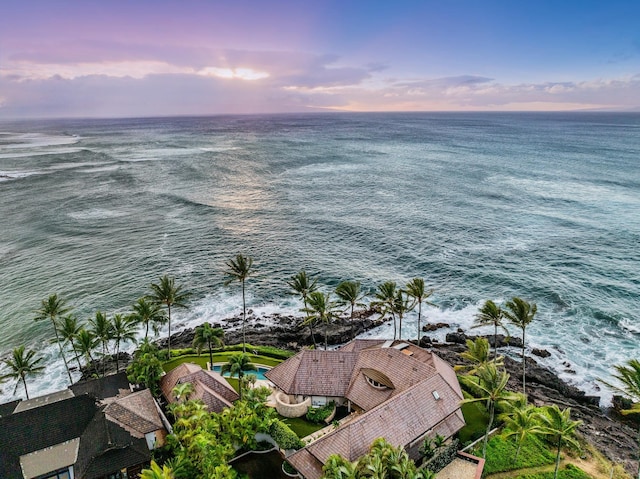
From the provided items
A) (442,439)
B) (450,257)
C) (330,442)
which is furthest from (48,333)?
(450,257)

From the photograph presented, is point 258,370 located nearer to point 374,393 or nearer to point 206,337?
point 206,337

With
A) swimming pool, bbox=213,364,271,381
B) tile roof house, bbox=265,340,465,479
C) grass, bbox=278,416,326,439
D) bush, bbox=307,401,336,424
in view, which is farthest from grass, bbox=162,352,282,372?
bush, bbox=307,401,336,424

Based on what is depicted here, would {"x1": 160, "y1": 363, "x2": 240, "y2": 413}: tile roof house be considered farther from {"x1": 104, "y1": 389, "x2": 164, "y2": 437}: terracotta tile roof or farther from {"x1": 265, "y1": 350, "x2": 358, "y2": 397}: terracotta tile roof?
{"x1": 265, "y1": 350, "x2": 358, "y2": 397}: terracotta tile roof

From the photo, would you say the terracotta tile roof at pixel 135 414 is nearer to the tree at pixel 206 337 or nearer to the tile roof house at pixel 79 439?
the tile roof house at pixel 79 439

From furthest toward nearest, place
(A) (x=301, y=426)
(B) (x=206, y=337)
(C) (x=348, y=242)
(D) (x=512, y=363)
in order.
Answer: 1. (C) (x=348, y=242)
2. (D) (x=512, y=363)
3. (B) (x=206, y=337)
4. (A) (x=301, y=426)

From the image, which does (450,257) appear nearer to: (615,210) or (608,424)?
(608,424)

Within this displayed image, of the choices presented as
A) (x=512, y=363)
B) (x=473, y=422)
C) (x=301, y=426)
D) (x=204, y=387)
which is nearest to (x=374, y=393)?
(x=301, y=426)
